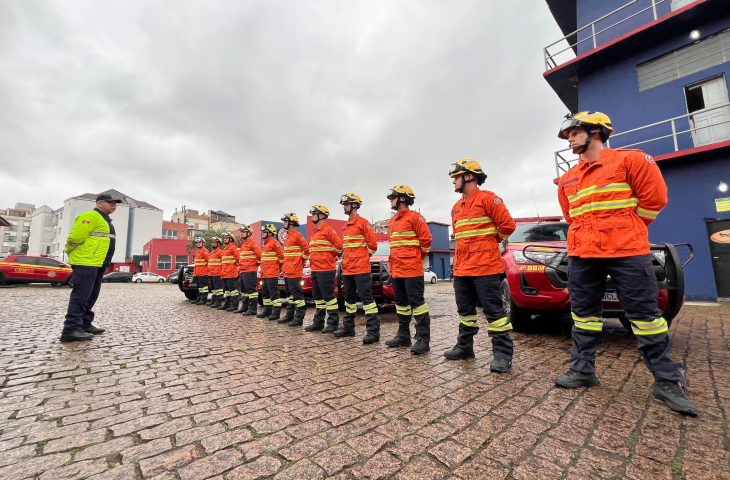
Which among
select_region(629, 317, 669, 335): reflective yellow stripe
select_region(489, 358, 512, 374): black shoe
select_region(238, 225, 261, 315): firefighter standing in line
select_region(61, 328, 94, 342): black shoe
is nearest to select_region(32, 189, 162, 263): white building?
select_region(238, 225, 261, 315): firefighter standing in line

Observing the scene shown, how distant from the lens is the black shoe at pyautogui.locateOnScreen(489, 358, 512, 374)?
287cm

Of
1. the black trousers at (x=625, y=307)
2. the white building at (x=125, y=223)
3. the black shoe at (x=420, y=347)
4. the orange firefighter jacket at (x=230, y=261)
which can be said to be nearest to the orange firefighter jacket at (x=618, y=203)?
the black trousers at (x=625, y=307)

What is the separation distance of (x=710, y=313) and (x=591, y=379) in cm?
598

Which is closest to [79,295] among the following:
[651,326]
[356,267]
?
[356,267]

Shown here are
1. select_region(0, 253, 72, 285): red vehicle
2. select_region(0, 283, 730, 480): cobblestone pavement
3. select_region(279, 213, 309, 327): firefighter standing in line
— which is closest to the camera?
select_region(0, 283, 730, 480): cobblestone pavement

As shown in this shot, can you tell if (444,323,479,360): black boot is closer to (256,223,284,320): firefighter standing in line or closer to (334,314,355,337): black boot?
(334,314,355,337): black boot

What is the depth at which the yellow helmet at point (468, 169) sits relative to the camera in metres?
3.34

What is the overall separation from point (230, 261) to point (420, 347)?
19.1 ft

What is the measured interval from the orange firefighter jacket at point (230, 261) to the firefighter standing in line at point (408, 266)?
505 cm

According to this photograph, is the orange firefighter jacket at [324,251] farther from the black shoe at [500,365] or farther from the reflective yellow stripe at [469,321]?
the black shoe at [500,365]

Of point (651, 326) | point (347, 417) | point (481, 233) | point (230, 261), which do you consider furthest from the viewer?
point (230, 261)

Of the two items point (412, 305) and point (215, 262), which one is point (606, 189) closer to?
point (412, 305)

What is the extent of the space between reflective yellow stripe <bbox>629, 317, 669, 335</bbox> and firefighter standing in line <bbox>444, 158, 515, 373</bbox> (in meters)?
0.93

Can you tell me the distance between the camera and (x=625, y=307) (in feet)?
7.50
